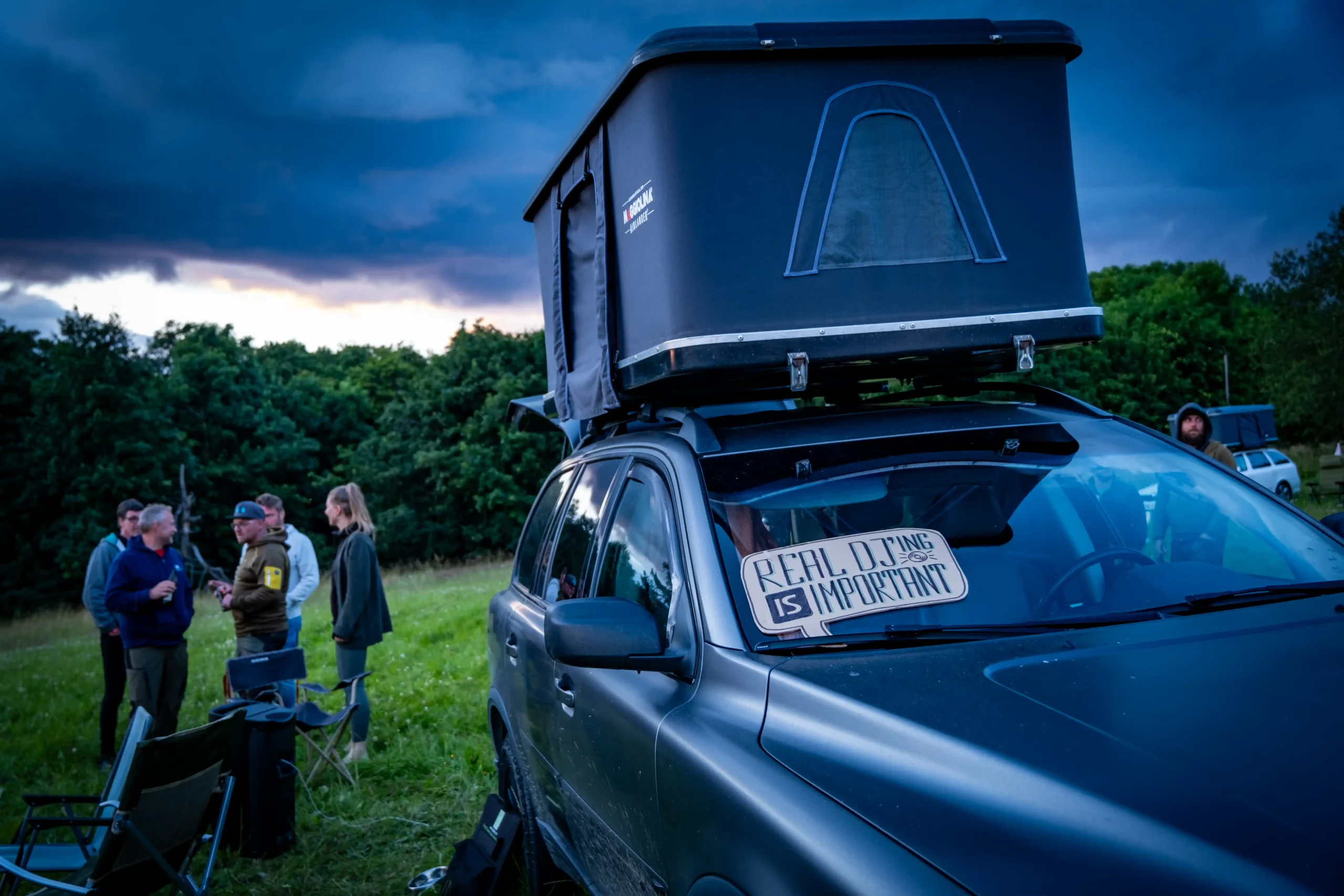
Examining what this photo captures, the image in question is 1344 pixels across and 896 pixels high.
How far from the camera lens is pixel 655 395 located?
3.42 meters

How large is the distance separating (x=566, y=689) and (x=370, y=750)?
17.1 feet

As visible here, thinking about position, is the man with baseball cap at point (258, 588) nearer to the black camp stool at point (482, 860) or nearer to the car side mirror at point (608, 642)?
the black camp stool at point (482, 860)

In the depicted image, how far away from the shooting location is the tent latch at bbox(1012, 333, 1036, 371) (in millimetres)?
3084

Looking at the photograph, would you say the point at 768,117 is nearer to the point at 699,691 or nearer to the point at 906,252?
the point at 906,252

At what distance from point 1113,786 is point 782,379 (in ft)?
6.78

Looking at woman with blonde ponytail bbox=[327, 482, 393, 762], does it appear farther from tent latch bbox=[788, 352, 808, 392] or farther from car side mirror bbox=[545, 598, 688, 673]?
car side mirror bbox=[545, 598, 688, 673]

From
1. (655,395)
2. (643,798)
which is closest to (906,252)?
(655,395)

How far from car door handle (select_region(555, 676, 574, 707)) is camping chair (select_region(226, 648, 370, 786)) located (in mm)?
3815

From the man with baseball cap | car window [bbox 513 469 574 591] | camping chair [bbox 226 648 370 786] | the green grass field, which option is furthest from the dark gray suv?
the man with baseball cap

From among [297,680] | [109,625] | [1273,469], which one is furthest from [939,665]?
[1273,469]

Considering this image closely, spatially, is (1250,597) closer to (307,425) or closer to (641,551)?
(641,551)

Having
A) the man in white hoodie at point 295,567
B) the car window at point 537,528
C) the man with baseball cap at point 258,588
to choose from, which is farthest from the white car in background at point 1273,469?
the car window at point 537,528

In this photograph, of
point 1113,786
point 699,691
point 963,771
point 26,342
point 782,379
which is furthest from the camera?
point 26,342

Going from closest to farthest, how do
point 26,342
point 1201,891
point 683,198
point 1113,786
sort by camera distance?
point 1201,891
point 1113,786
point 683,198
point 26,342
